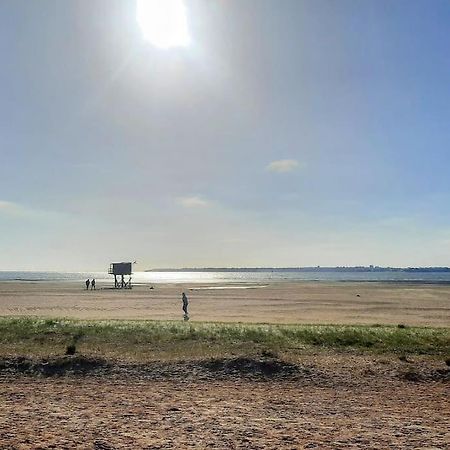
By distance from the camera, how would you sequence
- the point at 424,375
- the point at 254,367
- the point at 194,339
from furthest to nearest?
the point at 194,339, the point at 254,367, the point at 424,375

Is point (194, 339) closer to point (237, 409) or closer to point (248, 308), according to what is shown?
point (237, 409)

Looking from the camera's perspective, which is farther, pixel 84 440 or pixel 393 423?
pixel 393 423

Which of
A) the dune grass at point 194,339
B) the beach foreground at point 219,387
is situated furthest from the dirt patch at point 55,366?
the dune grass at point 194,339

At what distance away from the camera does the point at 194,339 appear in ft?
54.5

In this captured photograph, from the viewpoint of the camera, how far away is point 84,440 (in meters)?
8.35

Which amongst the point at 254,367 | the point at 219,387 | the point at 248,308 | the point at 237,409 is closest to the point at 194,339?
the point at 254,367

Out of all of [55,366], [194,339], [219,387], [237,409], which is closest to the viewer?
[237,409]

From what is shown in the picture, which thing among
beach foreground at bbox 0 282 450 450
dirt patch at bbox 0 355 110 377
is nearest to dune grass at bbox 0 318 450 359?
beach foreground at bbox 0 282 450 450

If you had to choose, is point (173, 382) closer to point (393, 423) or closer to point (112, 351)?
point (112, 351)

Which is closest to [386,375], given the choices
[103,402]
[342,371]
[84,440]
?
[342,371]

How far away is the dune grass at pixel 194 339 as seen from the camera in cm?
1522

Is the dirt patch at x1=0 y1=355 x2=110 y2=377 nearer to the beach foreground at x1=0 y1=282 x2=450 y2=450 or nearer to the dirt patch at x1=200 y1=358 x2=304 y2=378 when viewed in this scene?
the beach foreground at x1=0 y1=282 x2=450 y2=450

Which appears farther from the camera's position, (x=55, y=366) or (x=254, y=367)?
(x=55, y=366)

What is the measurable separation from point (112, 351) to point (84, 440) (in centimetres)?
686
